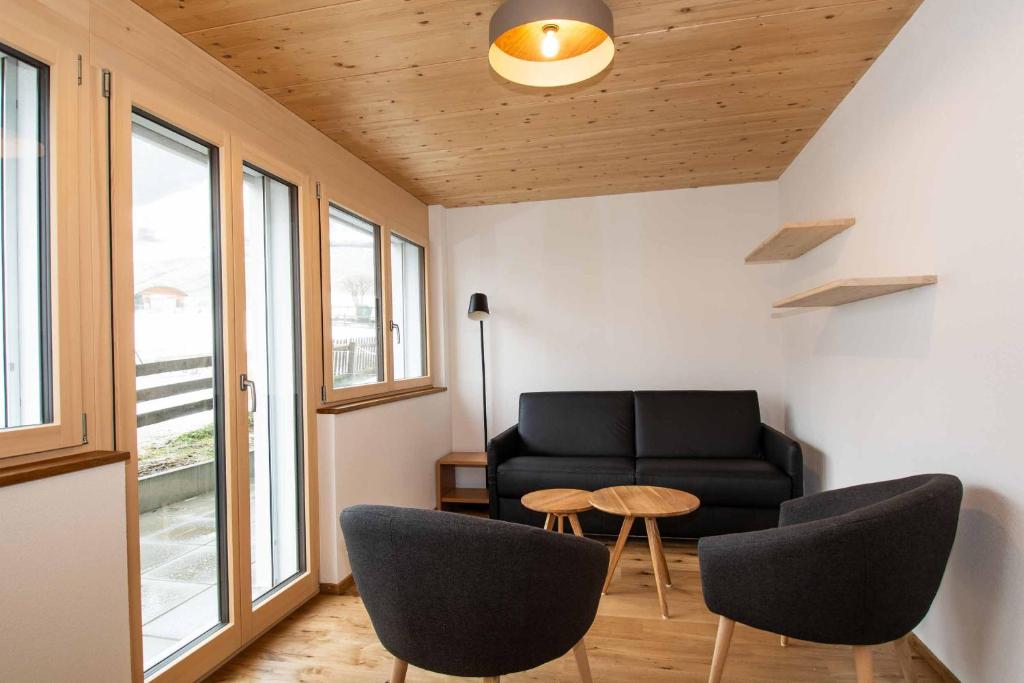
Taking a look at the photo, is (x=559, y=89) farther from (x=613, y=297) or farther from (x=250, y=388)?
(x=613, y=297)

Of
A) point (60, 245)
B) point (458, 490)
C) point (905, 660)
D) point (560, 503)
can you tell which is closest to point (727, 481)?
point (560, 503)

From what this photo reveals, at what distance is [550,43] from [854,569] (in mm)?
1896

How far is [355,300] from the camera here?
3.49 meters

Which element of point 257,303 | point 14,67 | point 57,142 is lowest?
point 257,303

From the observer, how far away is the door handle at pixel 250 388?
240 centimetres

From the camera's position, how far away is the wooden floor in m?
2.13

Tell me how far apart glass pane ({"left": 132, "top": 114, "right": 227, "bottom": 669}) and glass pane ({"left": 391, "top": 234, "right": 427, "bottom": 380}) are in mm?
1772

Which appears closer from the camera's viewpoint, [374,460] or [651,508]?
[651,508]

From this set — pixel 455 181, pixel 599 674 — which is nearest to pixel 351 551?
pixel 599 674

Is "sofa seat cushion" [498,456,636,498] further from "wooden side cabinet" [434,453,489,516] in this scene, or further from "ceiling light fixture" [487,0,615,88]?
"ceiling light fixture" [487,0,615,88]

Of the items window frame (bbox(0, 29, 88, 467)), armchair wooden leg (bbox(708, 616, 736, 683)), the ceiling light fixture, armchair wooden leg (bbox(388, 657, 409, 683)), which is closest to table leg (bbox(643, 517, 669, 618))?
armchair wooden leg (bbox(708, 616, 736, 683))

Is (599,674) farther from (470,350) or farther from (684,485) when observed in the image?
(470,350)

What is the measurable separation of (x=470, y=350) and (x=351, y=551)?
3.18 m

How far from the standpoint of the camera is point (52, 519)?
1.52 metres
